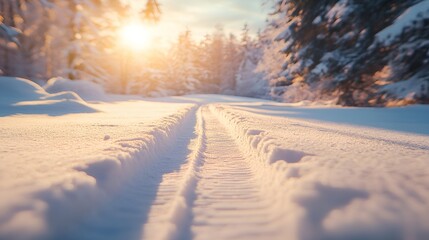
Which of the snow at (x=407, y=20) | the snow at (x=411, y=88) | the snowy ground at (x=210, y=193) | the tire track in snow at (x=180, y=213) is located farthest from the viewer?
the snow at (x=411, y=88)

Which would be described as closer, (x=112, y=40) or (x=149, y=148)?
→ (x=149, y=148)

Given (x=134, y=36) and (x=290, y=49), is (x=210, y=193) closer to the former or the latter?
(x=290, y=49)

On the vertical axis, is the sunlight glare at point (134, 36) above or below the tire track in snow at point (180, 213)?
above

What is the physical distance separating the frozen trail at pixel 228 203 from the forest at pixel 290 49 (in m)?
8.16

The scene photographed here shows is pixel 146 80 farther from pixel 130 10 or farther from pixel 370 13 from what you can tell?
pixel 370 13

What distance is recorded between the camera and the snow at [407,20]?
793 centimetres

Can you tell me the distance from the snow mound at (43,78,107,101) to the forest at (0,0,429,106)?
10.4 feet

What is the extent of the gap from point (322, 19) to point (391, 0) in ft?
9.57

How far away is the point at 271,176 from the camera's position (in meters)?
3.12

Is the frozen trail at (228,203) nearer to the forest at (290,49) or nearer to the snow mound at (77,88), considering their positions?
the forest at (290,49)

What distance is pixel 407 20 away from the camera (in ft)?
27.0

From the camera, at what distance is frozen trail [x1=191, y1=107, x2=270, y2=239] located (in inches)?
85.4

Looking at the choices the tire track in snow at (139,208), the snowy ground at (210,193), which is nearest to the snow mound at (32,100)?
the snowy ground at (210,193)

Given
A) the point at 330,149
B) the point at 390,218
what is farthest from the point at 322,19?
the point at 390,218
